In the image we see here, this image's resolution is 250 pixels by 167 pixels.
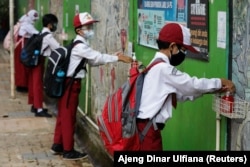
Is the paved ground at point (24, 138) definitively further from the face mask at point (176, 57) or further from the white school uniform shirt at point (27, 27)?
the face mask at point (176, 57)

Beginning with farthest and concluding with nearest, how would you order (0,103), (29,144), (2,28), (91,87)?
(2,28)
(0,103)
(91,87)
(29,144)

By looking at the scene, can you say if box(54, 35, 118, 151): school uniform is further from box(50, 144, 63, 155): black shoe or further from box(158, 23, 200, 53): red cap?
box(158, 23, 200, 53): red cap

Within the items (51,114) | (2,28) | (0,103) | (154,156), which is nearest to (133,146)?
(154,156)

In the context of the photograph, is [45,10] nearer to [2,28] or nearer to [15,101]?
[15,101]

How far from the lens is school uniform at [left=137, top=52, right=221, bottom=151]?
14.0 feet

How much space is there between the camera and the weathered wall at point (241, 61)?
4164 millimetres

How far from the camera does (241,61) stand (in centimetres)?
423

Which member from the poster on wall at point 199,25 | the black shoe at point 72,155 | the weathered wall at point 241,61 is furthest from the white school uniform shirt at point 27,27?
the weathered wall at point 241,61

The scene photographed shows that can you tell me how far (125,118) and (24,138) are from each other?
4.29m

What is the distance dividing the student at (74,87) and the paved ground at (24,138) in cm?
15

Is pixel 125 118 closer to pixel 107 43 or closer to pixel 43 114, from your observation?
pixel 107 43

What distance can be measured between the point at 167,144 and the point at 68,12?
496 cm

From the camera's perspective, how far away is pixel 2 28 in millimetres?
21766

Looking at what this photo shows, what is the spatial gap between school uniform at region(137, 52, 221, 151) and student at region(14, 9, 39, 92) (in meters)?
7.30
